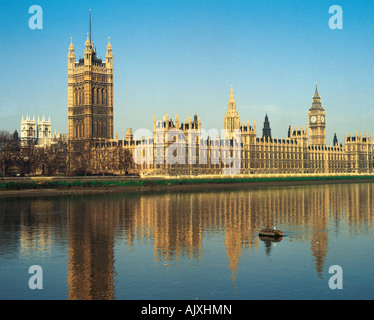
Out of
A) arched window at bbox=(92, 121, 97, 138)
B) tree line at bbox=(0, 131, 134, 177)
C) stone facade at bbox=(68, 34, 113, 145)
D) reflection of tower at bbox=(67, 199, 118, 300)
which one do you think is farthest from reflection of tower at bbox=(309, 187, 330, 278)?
stone facade at bbox=(68, 34, 113, 145)

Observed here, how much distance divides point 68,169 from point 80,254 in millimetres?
85842

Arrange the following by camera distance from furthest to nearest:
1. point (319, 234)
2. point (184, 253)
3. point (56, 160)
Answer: point (56, 160) < point (319, 234) < point (184, 253)

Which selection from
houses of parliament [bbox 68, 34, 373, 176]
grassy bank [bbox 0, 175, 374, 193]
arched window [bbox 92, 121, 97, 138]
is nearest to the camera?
grassy bank [bbox 0, 175, 374, 193]

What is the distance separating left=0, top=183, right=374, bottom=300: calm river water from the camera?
88.5 feet

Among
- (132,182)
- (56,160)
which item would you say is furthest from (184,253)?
(56,160)

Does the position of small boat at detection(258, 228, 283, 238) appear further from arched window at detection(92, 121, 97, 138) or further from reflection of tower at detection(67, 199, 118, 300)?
arched window at detection(92, 121, 97, 138)

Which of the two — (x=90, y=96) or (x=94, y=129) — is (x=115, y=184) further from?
(x=90, y=96)

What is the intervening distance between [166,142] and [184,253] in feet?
337

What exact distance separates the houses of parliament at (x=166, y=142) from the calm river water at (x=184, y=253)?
2965 inches

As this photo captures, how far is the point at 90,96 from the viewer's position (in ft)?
527

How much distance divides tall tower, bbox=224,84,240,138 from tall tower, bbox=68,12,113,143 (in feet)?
145

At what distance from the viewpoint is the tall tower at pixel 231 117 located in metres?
183

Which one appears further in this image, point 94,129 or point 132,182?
point 94,129
